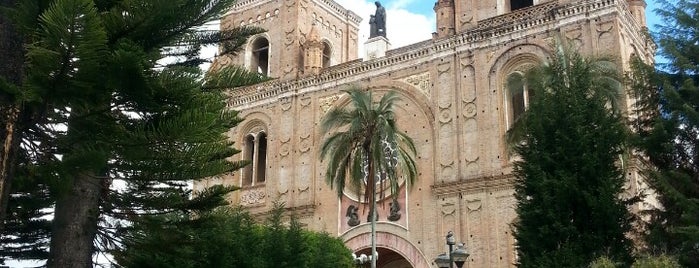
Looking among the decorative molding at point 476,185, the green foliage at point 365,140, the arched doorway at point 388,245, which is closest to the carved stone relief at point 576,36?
the decorative molding at point 476,185

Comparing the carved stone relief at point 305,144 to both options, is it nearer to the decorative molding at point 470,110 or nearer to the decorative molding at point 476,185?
the decorative molding at point 476,185

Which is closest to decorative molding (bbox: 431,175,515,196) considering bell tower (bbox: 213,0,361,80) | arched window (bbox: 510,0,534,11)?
arched window (bbox: 510,0,534,11)

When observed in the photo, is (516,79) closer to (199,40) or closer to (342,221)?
(342,221)

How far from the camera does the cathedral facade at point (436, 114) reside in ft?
62.7

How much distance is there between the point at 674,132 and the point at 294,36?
571 inches

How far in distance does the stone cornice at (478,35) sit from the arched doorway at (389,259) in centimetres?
544

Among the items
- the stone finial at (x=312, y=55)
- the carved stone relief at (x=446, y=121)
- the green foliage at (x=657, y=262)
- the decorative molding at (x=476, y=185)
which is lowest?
the green foliage at (x=657, y=262)

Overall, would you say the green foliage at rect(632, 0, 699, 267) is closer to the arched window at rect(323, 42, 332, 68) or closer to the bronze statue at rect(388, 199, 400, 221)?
the bronze statue at rect(388, 199, 400, 221)

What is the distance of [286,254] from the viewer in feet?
43.1

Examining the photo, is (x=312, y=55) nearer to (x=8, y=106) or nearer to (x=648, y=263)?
(x=648, y=263)

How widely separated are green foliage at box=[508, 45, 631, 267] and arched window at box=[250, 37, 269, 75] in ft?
47.5

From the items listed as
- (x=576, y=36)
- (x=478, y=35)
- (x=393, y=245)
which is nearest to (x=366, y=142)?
(x=393, y=245)

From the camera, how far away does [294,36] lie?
2541cm

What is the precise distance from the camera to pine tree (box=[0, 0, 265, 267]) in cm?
739
